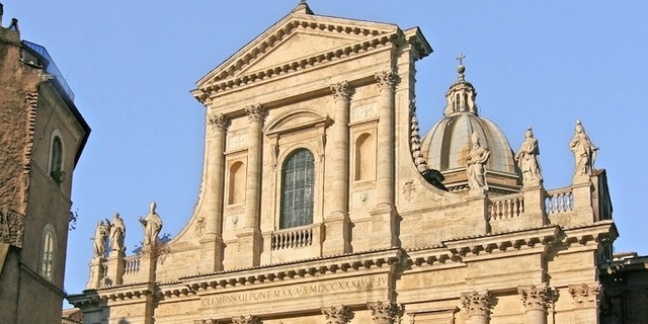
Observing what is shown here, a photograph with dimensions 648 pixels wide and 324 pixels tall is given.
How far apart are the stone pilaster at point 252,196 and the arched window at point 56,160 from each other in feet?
24.8

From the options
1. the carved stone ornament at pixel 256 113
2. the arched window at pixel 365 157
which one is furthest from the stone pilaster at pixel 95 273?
the arched window at pixel 365 157

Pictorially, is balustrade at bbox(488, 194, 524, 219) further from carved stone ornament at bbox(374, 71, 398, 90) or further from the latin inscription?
carved stone ornament at bbox(374, 71, 398, 90)

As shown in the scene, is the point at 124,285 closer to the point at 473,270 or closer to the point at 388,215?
the point at 388,215

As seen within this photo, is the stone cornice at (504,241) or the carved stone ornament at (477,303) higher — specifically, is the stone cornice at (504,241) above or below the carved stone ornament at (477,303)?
above

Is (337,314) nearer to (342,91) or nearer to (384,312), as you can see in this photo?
(384,312)

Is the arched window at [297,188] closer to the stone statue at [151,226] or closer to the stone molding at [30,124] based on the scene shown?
the stone statue at [151,226]

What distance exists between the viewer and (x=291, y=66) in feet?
92.3

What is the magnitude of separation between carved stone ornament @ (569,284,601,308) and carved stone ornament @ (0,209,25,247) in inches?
450

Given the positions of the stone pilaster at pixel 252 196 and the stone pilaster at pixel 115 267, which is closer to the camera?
the stone pilaster at pixel 252 196

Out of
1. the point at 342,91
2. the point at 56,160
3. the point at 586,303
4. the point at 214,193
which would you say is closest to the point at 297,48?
the point at 342,91

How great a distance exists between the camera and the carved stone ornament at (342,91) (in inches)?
1062

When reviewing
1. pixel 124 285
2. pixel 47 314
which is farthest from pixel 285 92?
pixel 47 314

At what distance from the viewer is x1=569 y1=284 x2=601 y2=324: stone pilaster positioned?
21922mm

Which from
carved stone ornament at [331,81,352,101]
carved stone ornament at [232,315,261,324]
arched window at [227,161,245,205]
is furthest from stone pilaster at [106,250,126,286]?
carved stone ornament at [331,81,352,101]
